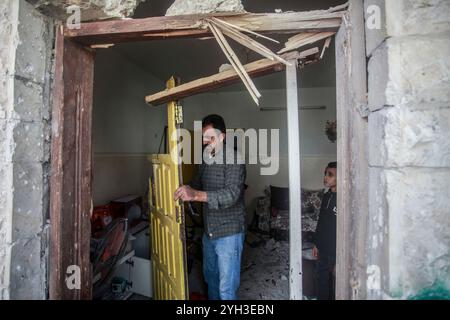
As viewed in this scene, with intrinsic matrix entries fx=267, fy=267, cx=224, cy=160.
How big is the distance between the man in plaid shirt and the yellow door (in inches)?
8.0

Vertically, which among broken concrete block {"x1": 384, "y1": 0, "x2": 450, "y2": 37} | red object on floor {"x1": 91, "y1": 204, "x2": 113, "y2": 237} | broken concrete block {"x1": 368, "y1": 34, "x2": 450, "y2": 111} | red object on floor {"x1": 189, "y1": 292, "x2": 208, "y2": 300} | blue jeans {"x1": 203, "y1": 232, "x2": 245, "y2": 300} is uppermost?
broken concrete block {"x1": 384, "y1": 0, "x2": 450, "y2": 37}

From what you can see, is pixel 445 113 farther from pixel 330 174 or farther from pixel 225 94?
pixel 225 94

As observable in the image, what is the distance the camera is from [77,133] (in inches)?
49.7

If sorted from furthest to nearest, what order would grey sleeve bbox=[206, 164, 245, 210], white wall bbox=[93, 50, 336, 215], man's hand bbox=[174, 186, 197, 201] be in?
1. white wall bbox=[93, 50, 336, 215]
2. grey sleeve bbox=[206, 164, 245, 210]
3. man's hand bbox=[174, 186, 197, 201]

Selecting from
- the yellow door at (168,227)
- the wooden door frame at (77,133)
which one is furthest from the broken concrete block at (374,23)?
the yellow door at (168,227)

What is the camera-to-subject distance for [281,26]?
1073 mm

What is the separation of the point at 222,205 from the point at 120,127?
2.11m

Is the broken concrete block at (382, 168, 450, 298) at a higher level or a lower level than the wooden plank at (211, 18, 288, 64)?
lower

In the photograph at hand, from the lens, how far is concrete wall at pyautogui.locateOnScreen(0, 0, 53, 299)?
1.03m

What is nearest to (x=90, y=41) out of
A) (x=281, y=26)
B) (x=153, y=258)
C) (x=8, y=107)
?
(x=8, y=107)

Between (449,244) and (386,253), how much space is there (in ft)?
0.58

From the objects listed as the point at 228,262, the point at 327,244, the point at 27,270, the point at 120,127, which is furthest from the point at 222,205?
the point at 120,127

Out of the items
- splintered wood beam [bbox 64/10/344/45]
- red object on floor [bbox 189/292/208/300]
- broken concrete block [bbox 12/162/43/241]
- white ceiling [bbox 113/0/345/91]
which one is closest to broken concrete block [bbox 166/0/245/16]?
splintered wood beam [bbox 64/10/344/45]

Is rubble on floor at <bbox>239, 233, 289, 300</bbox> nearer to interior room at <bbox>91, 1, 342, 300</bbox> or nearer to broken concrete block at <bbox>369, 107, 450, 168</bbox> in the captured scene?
interior room at <bbox>91, 1, 342, 300</bbox>
